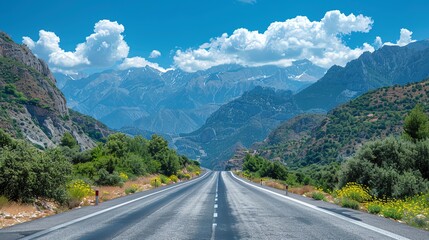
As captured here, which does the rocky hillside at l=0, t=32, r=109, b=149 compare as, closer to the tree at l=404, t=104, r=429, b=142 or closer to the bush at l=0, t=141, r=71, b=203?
the bush at l=0, t=141, r=71, b=203

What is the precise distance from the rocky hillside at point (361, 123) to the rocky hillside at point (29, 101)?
87.8 metres

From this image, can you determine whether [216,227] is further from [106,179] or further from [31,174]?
[106,179]

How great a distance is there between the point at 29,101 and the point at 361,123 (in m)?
118

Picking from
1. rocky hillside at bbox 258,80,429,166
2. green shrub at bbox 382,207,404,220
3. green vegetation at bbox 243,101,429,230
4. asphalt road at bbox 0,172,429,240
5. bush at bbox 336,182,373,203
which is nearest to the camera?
asphalt road at bbox 0,172,429,240

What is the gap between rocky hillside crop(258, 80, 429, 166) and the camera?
11756 cm

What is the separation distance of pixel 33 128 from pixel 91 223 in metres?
124

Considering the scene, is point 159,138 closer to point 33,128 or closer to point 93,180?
point 93,180

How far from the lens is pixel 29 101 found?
138875 millimetres

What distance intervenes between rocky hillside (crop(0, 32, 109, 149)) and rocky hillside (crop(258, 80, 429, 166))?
8776 cm

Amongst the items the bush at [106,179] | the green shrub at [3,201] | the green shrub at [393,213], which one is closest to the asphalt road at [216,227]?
the green shrub at [393,213]

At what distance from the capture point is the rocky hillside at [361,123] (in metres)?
118

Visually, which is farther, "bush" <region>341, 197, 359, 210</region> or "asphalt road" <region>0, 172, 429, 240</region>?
"bush" <region>341, 197, 359, 210</region>

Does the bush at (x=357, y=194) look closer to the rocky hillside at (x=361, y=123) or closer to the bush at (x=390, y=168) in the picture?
the bush at (x=390, y=168)

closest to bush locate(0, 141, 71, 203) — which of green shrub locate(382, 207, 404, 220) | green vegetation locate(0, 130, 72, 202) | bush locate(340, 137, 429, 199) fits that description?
green vegetation locate(0, 130, 72, 202)
